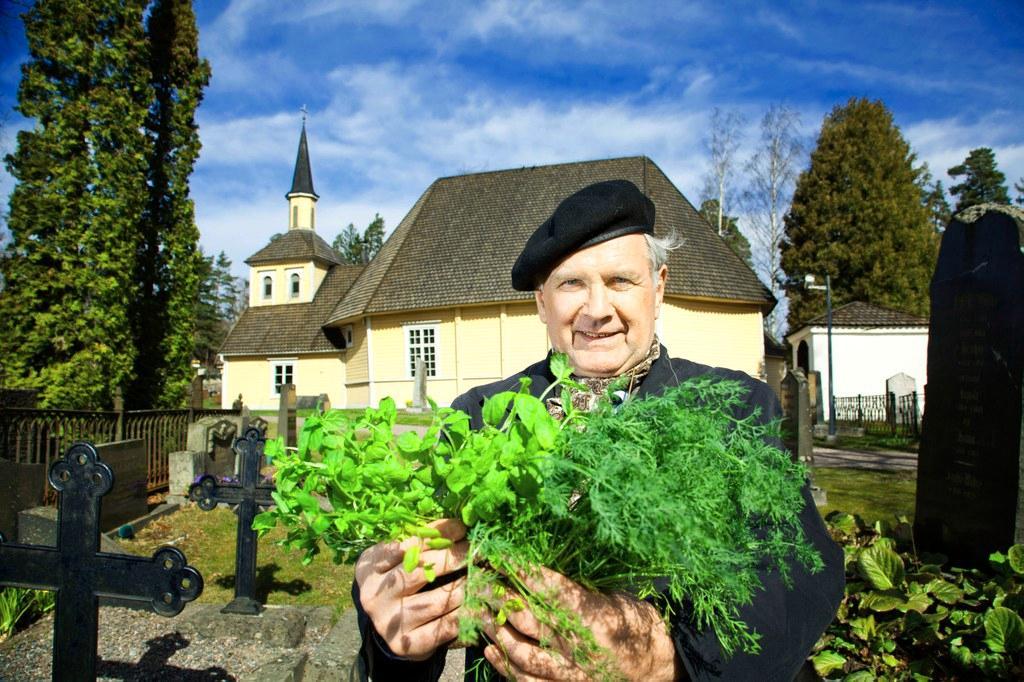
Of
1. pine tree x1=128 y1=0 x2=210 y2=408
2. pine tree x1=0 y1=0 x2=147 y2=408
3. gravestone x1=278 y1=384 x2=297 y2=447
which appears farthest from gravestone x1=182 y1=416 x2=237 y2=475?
pine tree x1=128 y1=0 x2=210 y2=408

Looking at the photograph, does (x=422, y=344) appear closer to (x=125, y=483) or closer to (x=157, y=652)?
(x=125, y=483)

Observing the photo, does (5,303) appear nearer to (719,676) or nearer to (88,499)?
(88,499)

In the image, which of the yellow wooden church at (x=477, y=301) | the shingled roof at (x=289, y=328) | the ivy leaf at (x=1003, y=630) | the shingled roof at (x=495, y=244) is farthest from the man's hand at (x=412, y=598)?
the shingled roof at (x=289, y=328)

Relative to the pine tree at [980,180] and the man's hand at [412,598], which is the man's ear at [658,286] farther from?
the pine tree at [980,180]

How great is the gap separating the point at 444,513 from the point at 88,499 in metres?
2.39

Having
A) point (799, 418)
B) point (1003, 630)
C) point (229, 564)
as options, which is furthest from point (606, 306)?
point (799, 418)

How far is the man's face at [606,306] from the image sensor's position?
5.71 feet

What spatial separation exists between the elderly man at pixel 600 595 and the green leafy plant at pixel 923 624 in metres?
2.40

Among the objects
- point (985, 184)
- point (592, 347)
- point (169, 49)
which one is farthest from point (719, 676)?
point (985, 184)

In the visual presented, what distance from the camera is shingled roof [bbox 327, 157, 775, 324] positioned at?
22.8 m

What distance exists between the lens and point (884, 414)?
23.2 metres

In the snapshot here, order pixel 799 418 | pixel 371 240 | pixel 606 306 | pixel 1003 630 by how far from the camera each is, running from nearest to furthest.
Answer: pixel 606 306 → pixel 1003 630 → pixel 799 418 → pixel 371 240

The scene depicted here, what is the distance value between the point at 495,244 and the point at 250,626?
20187 millimetres

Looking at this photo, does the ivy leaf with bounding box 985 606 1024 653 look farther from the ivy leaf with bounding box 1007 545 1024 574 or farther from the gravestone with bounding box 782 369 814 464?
the gravestone with bounding box 782 369 814 464
